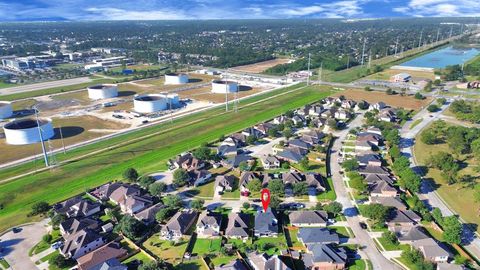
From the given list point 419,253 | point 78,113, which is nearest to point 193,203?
point 419,253

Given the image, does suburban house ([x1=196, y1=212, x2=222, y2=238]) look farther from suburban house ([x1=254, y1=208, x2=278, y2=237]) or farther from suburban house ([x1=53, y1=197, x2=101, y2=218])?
suburban house ([x1=53, y1=197, x2=101, y2=218])

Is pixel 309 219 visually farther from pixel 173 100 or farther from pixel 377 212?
pixel 173 100

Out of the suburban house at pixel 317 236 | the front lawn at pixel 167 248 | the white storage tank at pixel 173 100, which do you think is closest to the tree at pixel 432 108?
the suburban house at pixel 317 236

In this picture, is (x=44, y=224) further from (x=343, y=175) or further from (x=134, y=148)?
(x=343, y=175)


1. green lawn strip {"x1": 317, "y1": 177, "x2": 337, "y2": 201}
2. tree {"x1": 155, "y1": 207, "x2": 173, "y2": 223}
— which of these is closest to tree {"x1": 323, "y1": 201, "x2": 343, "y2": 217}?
green lawn strip {"x1": 317, "y1": 177, "x2": 337, "y2": 201}

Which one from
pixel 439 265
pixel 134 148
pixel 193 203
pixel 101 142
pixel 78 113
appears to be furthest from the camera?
pixel 78 113

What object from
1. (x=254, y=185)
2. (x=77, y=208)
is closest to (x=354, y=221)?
(x=254, y=185)

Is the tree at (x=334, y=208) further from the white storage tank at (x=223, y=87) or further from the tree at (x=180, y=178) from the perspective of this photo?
the white storage tank at (x=223, y=87)
